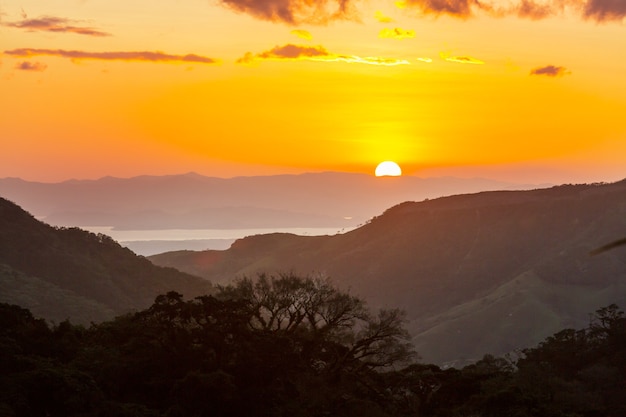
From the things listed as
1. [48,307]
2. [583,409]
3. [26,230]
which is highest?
[26,230]

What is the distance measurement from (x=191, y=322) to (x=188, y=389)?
9.68m

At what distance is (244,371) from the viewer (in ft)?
204

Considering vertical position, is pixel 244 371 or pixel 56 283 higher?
pixel 56 283

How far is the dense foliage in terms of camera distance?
185 feet

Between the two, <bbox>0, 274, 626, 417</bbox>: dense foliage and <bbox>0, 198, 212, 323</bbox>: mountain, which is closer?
<bbox>0, 274, 626, 417</bbox>: dense foliage

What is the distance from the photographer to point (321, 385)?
2589 inches

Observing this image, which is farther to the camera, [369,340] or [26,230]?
[26,230]

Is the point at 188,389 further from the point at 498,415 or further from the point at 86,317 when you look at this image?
the point at 86,317

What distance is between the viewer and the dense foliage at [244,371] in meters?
56.5

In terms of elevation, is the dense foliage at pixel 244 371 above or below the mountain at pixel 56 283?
below

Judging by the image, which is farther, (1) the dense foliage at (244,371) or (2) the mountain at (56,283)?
(2) the mountain at (56,283)

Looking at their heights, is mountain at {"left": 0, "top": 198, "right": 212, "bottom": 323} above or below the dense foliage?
above

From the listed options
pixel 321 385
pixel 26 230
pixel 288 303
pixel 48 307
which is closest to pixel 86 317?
pixel 48 307

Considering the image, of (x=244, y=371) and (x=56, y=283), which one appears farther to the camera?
(x=56, y=283)
